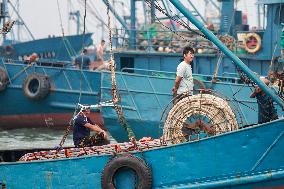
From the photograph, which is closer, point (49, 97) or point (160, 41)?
point (160, 41)

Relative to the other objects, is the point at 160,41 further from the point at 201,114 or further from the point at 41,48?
the point at 201,114

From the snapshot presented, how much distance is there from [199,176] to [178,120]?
1.00 meters

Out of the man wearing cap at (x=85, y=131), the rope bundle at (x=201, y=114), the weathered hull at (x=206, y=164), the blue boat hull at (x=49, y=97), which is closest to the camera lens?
the weathered hull at (x=206, y=164)

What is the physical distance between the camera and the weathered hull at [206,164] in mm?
7801

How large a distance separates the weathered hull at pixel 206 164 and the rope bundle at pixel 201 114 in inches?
22.6

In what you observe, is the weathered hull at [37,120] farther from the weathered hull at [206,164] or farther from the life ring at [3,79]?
the weathered hull at [206,164]

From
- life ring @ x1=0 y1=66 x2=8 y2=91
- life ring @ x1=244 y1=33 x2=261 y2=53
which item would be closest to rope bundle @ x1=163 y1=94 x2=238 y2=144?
life ring @ x1=244 y1=33 x2=261 y2=53

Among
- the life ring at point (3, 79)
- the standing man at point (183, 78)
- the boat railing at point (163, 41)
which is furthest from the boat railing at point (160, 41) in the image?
the standing man at point (183, 78)

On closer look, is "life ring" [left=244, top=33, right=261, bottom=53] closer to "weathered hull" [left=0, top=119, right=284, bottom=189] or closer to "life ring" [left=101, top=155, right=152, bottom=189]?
"weathered hull" [left=0, top=119, right=284, bottom=189]

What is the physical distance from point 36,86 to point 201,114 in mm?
13108

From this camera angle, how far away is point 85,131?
371 inches

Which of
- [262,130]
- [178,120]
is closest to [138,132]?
[178,120]

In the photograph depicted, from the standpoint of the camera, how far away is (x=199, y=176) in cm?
805

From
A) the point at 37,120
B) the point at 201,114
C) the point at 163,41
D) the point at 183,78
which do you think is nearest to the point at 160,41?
the point at 163,41
